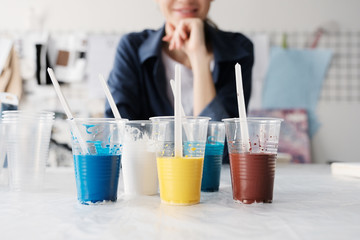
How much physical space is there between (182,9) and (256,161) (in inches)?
42.4

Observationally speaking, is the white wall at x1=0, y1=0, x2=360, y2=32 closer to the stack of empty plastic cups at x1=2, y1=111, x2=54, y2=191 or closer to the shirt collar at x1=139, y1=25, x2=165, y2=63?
the shirt collar at x1=139, y1=25, x2=165, y2=63

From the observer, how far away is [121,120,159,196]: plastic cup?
74 centimetres

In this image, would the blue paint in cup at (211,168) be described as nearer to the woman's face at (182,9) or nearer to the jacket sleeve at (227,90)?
the jacket sleeve at (227,90)

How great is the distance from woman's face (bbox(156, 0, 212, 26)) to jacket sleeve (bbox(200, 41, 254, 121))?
9.9 inches

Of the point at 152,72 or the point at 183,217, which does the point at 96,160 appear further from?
the point at 152,72

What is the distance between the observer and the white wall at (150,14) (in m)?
2.54

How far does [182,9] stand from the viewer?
61.8 inches

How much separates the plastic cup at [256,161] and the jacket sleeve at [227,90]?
660mm

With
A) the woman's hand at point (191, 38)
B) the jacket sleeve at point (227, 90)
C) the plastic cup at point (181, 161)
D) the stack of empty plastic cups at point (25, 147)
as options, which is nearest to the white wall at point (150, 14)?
the jacket sleeve at point (227, 90)

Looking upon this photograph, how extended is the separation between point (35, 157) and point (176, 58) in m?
1.00

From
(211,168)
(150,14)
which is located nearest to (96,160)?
(211,168)

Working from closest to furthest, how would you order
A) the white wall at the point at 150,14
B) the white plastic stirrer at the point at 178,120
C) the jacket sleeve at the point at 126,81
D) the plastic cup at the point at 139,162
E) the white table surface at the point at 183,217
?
the white table surface at the point at 183,217 < the white plastic stirrer at the point at 178,120 < the plastic cup at the point at 139,162 < the jacket sleeve at the point at 126,81 < the white wall at the point at 150,14

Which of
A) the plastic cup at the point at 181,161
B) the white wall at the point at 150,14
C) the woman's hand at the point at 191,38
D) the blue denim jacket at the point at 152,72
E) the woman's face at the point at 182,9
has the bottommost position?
the plastic cup at the point at 181,161

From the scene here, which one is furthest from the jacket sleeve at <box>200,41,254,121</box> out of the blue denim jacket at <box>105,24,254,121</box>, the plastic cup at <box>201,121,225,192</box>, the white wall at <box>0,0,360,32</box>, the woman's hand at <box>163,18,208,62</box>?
the white wall at <box>0,0,360,32</box>
